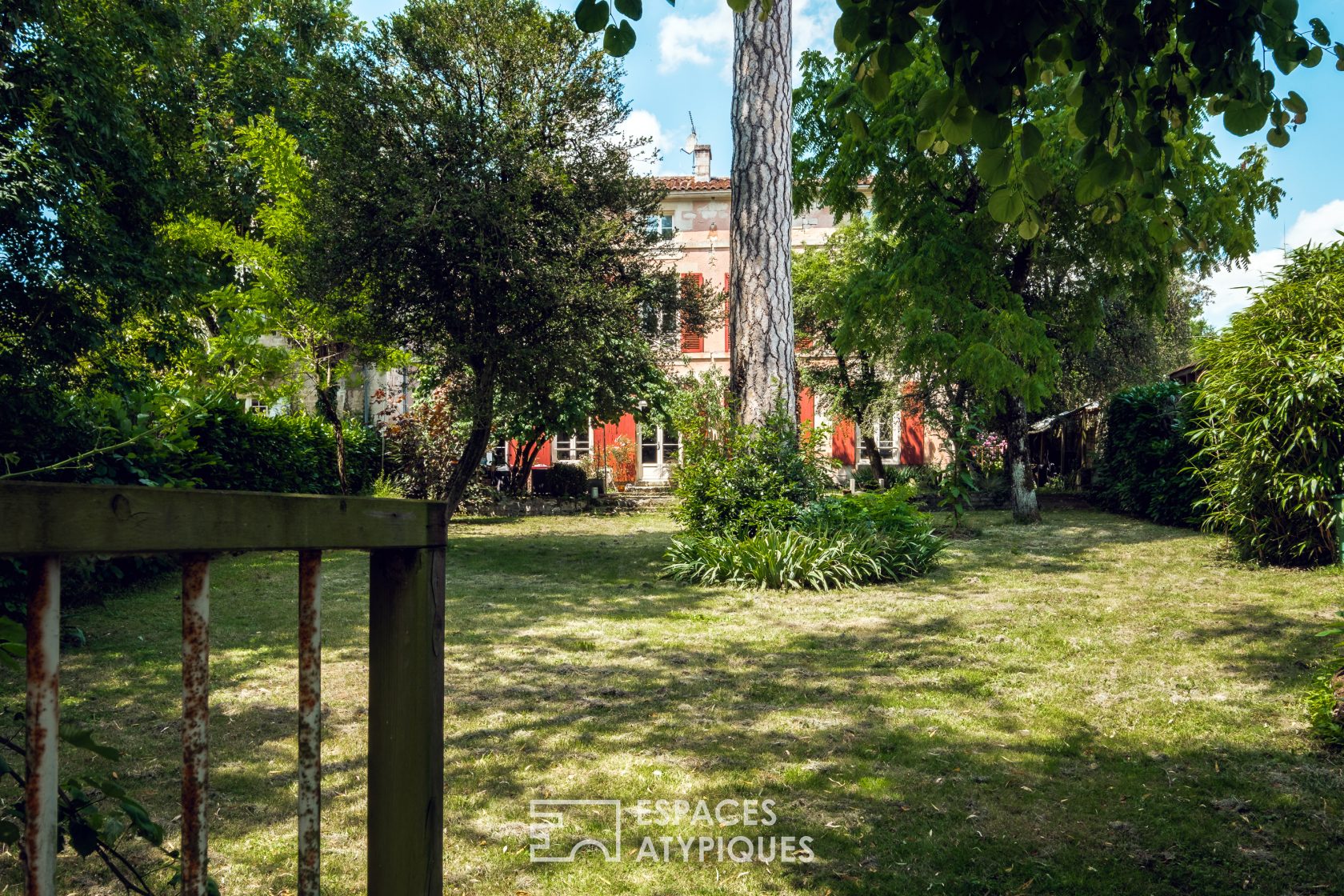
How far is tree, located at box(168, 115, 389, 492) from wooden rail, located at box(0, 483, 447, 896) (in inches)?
388

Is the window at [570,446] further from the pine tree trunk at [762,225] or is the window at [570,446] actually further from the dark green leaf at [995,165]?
the dark green leaf at [995,165]

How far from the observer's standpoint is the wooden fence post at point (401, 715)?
56.0 inches

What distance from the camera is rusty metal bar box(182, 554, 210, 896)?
0.94m

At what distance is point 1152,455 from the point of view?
1367 cm

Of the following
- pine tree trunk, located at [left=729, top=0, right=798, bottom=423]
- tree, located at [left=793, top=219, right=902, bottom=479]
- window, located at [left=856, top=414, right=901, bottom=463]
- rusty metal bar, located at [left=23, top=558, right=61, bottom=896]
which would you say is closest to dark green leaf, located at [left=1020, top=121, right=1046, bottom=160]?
rusty metal bar, located at [left=23, top=558, right=61, bottom=896]

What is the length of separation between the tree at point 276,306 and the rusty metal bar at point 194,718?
1028cm

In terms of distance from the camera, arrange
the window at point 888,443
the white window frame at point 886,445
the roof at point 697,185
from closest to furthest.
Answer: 1. the roof at point 697,185
2. the window at point 888,443
3. the white window frame at point 886,445

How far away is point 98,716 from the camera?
395 centimetres

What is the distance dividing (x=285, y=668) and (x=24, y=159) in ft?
14.2

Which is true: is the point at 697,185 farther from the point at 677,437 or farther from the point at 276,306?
the point at 276,306

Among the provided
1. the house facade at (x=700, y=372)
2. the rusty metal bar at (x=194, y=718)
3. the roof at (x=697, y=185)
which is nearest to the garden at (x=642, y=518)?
the rusty metal bar at (x=194, y=718)

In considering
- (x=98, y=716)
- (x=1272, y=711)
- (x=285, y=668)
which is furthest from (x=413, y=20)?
(x=1272, y=711)

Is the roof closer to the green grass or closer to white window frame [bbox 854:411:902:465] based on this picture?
white window frame [bbox 854:411:902:465]

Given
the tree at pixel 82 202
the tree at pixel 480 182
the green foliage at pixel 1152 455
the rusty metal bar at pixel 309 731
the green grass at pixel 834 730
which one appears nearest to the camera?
the rusty metal bar at pixel 309 731
